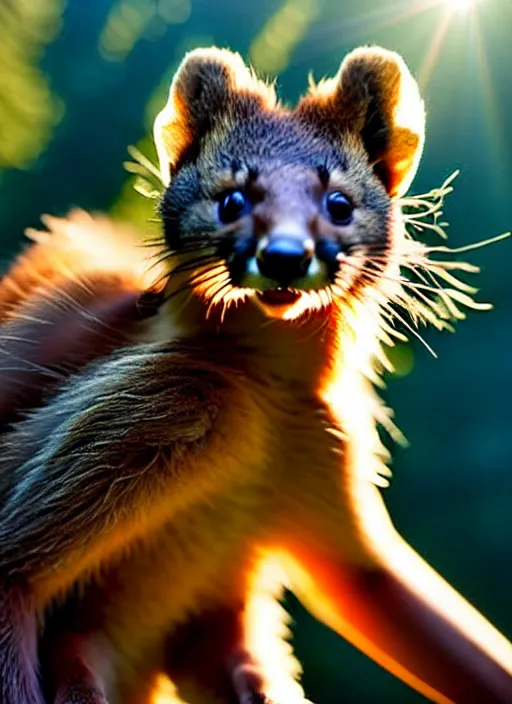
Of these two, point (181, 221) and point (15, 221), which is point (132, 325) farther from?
point (15, 221)

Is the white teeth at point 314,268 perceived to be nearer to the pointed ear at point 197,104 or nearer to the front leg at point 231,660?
the pointed ear at point 197,104

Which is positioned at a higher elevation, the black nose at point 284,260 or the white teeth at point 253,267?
the black nose at point 284,260

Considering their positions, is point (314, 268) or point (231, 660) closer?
point (314, 268)

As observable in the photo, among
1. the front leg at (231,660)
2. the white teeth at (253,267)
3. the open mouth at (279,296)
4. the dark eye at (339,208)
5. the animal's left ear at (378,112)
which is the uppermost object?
the animal's left ear at (378,112)

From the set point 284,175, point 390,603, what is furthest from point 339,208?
point 390,603

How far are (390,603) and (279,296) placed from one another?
31 cm

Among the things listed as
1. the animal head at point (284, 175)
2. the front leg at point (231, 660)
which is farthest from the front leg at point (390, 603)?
the animal head at point (284, 175)

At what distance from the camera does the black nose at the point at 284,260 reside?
1.96ft

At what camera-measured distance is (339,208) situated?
2.27 ft

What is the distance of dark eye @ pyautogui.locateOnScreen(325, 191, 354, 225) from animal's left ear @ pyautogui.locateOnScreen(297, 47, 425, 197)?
60 millimetres

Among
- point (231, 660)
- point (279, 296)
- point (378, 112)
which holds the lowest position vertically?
point (231, 660)

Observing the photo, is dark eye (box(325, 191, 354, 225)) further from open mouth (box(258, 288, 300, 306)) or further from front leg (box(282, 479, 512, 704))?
front leg (box(282, 479, 512, 704))

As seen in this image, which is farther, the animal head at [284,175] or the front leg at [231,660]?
the front leg at [231,660]

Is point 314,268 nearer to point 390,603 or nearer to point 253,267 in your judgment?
point 253,267
